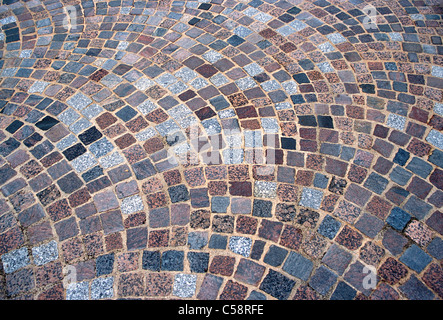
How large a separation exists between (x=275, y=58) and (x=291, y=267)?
299 cm

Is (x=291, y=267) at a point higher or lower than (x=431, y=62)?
lower

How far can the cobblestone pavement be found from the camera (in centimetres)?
270

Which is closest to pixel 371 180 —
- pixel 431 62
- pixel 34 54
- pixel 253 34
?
pixel 431 62

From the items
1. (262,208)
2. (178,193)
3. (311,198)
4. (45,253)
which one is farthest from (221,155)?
(45,253)

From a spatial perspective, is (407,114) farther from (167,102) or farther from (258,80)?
(167,102)

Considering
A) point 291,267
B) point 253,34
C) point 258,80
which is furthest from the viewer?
point 253,34

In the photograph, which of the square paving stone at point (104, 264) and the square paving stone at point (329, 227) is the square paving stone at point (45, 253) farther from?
the square paving stone at point (329, 227)

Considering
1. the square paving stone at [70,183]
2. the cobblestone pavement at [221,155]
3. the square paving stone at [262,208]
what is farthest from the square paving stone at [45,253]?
the square paving stone at [262,208]

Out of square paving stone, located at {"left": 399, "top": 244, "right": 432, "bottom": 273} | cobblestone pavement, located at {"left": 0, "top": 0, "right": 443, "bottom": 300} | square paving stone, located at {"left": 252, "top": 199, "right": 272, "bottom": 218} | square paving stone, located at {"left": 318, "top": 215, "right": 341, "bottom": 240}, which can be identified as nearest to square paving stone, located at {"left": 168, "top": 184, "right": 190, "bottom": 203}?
cobblestone pavement, located at {"left": 0, "top": 0, "right": 443, "bottom": 300}

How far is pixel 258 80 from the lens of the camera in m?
4.18

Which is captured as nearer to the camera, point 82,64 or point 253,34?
point 82,64

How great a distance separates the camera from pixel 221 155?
3.43 meters

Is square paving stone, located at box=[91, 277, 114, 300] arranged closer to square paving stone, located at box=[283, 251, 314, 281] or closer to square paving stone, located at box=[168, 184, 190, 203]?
square paving stone, located at box=[168, 184, 190, 203]

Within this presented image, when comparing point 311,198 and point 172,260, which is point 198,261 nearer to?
point 172,260
